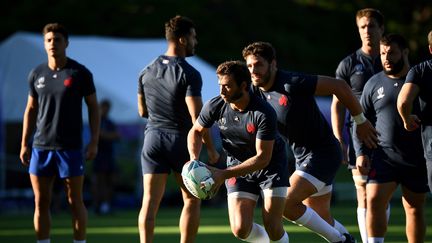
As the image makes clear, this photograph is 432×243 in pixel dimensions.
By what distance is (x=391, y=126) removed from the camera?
11.2m

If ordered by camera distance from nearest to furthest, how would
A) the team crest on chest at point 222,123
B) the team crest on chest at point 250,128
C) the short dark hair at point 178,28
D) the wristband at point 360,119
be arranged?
the team crest on chest at point 250,128 → the team crest on chest at point 222,123 → the wristband at point 360,119 → the short dark hair at point 178,28

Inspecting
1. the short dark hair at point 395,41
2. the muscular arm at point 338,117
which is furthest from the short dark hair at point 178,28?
the short dark hair at point 395,41

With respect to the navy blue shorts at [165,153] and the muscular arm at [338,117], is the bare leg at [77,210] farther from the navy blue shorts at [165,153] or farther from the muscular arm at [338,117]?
the muscular arm at [338,117]

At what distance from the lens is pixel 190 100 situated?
11.2 m

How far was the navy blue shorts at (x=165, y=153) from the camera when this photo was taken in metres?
11.3

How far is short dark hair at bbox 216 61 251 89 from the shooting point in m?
9.84

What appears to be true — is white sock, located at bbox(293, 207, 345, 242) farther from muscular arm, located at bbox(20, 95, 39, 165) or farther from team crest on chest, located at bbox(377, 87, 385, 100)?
muscular arm, located at bbox(20, 95, 39, 165)

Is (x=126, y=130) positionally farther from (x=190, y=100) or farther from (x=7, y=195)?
(x=190, y=100)

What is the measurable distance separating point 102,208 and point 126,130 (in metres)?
4.49

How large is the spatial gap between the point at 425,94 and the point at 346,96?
695mm

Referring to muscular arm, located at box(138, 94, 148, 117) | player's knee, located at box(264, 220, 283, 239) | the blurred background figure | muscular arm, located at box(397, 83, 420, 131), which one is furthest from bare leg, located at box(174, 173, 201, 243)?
the blurred background figure

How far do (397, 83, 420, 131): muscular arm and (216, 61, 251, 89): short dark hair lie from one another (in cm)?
130

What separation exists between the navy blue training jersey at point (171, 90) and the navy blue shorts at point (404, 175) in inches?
72.9

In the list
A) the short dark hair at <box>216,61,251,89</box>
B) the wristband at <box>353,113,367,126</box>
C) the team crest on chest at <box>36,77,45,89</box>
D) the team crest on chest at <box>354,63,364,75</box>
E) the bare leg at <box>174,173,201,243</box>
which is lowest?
the bare leg at <box>174,173,201,243</box>
